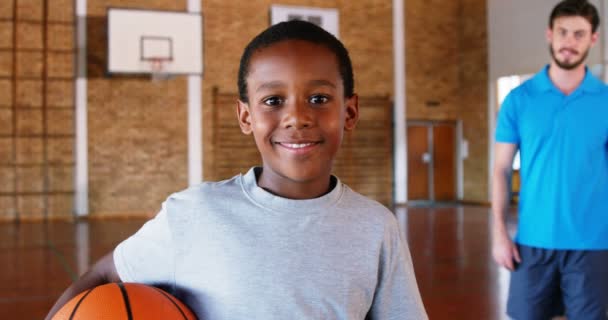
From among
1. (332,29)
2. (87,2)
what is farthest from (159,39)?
(332,29)

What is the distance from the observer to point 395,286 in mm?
1097

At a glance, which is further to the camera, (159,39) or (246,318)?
(159,39)

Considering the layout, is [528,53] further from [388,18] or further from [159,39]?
[159,39]

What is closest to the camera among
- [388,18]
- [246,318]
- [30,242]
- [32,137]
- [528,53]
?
[246,318]

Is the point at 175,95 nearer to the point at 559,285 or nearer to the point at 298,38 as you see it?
the point at 559,285

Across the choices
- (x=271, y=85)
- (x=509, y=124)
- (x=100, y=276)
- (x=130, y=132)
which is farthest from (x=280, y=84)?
(x=130, y=132)

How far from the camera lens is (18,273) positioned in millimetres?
5203

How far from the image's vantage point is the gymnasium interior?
32.8ft

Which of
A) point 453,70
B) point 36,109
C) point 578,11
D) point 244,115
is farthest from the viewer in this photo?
point 453,70

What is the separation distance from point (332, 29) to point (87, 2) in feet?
15.7

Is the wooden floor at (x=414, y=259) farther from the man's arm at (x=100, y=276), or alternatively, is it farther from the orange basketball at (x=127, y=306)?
the orange basketball at (x=127, y=306)

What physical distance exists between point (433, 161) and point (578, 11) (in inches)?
447

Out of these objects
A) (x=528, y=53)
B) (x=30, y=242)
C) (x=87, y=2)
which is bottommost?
(x=30, y=242)

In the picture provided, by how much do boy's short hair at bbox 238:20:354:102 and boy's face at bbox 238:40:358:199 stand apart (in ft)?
0.04
